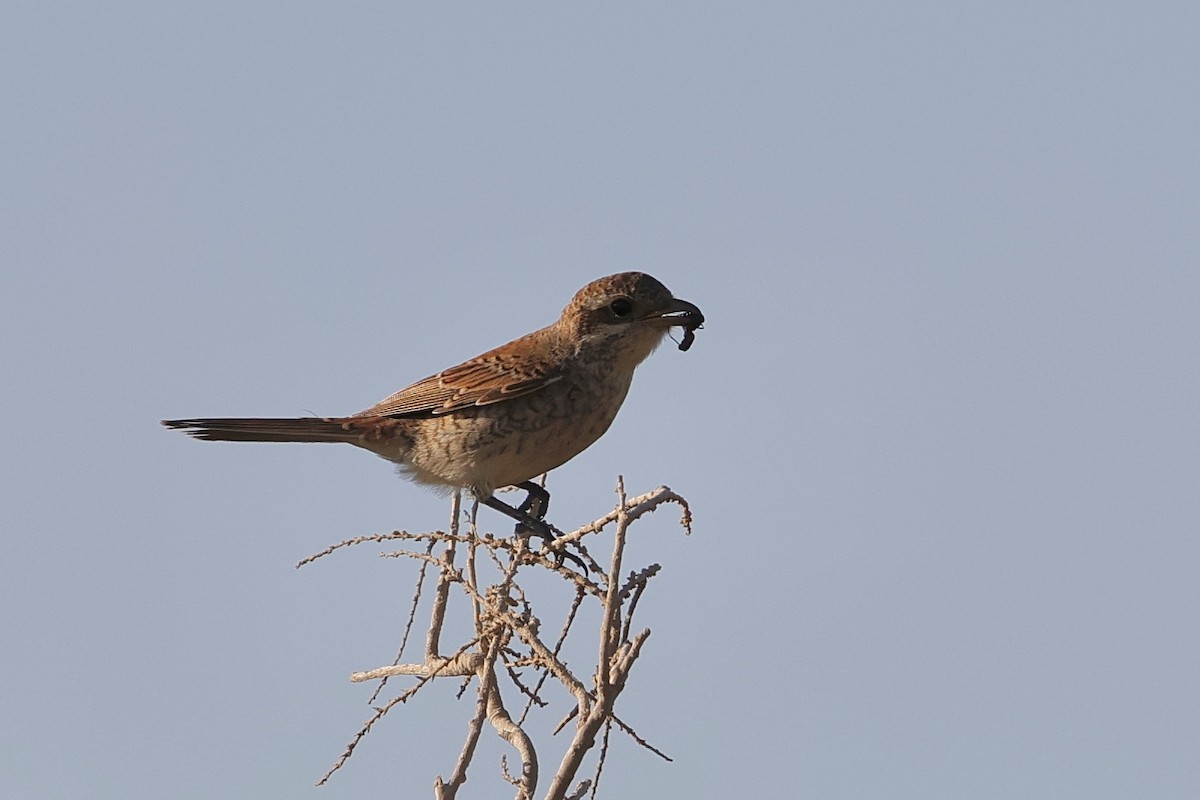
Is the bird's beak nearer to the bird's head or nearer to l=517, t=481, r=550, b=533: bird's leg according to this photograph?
the bird's head

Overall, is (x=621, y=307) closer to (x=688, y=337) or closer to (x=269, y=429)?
(x=688, y=337)

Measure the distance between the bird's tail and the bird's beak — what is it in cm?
150

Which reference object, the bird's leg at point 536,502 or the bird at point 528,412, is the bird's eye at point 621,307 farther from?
the bird's leg at point 536,502

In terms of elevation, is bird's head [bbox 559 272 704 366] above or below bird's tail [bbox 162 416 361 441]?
above

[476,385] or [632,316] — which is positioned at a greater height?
[632,316]

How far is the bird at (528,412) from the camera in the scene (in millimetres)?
6527

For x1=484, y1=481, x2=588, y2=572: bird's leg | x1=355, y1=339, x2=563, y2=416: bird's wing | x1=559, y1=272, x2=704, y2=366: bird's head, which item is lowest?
x1=484, y1=481, x2=588, y2=572: bird's leg

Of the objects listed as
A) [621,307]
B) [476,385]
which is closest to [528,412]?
[476,385]

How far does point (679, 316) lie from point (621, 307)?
277mm

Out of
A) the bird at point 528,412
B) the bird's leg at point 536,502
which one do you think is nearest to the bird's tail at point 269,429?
the bird at point 528,412

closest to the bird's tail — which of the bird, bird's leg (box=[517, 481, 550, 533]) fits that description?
the bird

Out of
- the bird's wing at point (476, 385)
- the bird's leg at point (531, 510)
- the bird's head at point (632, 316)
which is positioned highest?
the bird's head at point (632, 316)

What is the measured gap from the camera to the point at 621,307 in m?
6.68

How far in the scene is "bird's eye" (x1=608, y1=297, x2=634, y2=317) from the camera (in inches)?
263
